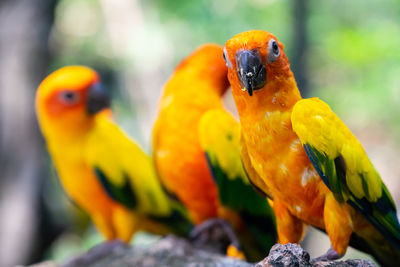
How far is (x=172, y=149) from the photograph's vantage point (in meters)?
2.31

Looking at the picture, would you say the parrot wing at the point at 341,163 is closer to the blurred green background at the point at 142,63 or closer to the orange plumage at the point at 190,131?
the orange plumage at the point at 190,131

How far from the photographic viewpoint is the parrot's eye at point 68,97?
8.29 ft

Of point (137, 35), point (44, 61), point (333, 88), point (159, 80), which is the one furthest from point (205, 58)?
point (333, 88)

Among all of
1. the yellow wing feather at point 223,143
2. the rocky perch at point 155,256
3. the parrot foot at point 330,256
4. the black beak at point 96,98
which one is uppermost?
the black beak at point 96,98

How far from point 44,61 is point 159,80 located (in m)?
1.30

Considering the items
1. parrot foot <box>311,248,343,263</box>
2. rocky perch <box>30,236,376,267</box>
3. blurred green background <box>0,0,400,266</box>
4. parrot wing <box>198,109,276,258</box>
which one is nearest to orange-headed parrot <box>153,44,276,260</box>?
parrot wing <box>198,109,276,258</box>

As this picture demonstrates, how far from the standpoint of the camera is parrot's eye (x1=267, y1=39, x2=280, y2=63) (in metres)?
1.36

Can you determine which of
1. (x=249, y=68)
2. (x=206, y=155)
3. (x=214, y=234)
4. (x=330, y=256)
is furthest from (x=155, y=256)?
(x=249, y=68)

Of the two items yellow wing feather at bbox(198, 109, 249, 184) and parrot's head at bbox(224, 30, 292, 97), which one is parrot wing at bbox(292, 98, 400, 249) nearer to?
parrot's head at bbox(224, 30, 292, 97)

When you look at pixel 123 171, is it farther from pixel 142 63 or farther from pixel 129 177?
pixel 142 63

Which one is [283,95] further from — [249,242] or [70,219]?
[70,219]

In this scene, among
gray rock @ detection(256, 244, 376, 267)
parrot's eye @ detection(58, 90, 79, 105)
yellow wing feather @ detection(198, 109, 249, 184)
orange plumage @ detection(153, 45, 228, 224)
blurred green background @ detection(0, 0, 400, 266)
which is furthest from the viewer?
blurred green background @ detection(0, 0, 400, 266)

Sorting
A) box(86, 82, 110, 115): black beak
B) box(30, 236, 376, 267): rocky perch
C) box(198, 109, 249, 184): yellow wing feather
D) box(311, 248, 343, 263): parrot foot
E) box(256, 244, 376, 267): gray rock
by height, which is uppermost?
box(86, 82, 110, 115): black beak

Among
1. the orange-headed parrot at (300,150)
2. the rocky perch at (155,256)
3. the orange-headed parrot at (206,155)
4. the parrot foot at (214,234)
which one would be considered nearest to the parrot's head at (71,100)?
the orange-headed parrot at (206,155)
